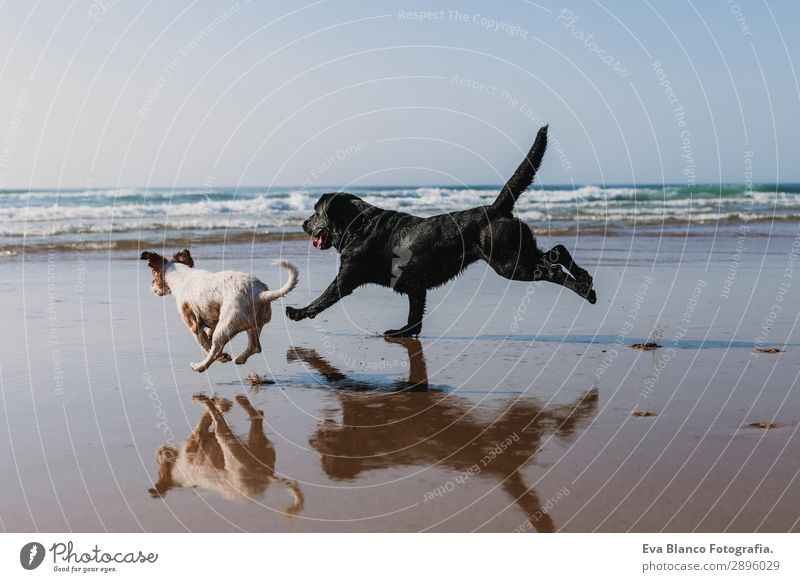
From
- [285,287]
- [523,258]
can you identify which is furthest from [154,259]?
[523,258]

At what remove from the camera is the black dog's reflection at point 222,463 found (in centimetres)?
486

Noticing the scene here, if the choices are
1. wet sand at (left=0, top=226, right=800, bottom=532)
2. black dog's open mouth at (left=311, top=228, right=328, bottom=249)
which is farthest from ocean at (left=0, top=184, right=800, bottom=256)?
black dog's open mouth at (left=311, top=228, right=328, bottom=249)

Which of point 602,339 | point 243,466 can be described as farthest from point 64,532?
point 602,339

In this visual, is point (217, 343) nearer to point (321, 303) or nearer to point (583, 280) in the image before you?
point (321, 303)

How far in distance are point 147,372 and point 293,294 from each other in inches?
202

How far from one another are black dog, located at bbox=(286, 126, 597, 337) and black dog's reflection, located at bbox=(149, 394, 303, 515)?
10.1 ft

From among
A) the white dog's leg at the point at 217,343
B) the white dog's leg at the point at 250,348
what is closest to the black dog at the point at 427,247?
A: the white dog's leg at the point at 250,348

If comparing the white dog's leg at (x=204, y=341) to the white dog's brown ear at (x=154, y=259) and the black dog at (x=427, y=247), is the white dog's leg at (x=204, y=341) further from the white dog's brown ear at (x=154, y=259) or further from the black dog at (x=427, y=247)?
the black dog at (x=427, y=247)

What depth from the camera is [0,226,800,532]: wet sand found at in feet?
14.9

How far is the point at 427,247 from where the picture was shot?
914cm
